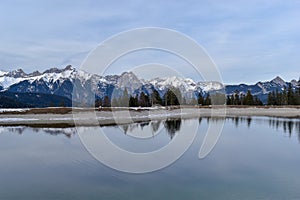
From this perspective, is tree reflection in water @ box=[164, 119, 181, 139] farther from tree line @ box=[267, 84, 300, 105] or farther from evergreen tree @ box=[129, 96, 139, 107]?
tree line @ box=[267, 84, 300, 105]

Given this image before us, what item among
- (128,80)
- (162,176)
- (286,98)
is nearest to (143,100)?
(286,98)

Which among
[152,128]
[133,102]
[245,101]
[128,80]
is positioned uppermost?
[128,80]

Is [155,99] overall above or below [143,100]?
above

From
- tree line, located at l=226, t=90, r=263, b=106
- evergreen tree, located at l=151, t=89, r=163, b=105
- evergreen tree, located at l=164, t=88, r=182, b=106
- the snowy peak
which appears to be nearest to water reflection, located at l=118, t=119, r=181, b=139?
the snowy peak

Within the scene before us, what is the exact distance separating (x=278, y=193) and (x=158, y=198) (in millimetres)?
3890

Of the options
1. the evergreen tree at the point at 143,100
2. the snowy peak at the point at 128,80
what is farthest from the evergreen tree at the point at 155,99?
the snowy peak at the point at 128,80

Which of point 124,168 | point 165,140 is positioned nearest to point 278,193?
point 124,168

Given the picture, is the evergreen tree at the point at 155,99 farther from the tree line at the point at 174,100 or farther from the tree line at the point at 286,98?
the tree line at the point at 286,98

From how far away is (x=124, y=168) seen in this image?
51.5 ft

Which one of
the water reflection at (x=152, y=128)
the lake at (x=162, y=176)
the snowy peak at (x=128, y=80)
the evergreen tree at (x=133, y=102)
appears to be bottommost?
the lake at (x=162, y=176)

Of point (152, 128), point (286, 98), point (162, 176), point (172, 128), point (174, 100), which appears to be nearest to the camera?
point (162, 176)

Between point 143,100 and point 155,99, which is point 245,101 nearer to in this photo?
point 155,99

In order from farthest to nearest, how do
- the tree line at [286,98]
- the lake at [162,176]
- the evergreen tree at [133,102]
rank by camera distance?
the tree line at [286,98] → the evergreen tree at [133,102] → the lake at [162,176]

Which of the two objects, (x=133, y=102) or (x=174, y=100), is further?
(x=174, y=100)
